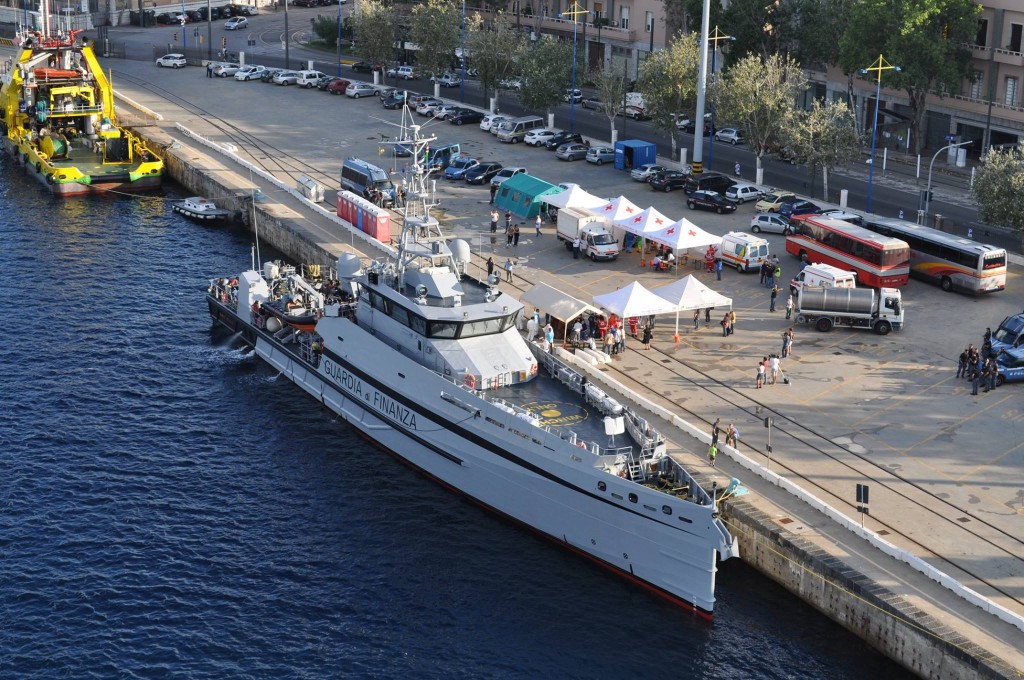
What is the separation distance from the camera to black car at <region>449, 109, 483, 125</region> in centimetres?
12056

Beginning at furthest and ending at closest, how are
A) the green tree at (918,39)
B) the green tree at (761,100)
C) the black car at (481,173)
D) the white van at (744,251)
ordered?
the black car at (481,173)
the green tree at (918,39)
the green tree at (761,100)
the white van at (744,251)

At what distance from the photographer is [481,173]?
4008 inches

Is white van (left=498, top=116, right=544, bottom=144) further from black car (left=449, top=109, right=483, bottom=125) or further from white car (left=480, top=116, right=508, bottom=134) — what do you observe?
black car (left=449, top=109, right=483, bottom=125)

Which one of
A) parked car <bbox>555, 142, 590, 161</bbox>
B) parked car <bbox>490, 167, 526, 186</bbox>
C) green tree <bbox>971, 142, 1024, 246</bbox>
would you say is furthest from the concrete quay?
parked car <bbox>555, 142, 590, 161</bbox>

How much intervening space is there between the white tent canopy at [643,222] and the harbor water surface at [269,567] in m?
25.3

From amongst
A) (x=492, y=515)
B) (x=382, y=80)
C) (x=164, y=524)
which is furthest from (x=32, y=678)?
(x=382, y=80)

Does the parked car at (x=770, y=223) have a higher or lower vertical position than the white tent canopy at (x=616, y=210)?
lower

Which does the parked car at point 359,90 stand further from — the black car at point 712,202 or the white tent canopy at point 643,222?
the white tent canopy at point 643,222

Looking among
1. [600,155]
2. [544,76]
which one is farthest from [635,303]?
[544,76]

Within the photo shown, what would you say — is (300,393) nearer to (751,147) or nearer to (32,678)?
(32,678)

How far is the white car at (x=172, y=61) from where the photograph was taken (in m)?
147

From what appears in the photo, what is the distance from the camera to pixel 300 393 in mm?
67938

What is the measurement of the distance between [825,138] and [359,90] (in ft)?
187

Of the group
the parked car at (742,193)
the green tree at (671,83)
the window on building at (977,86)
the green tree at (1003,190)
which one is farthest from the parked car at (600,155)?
the green tree at (1003,190)
